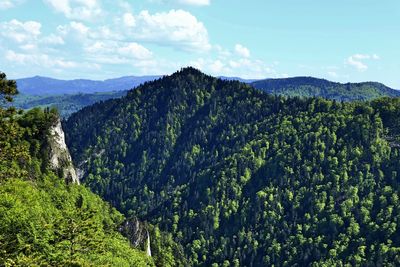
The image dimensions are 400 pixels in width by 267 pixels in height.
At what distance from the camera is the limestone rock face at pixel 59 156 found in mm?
179375

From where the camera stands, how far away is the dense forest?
6556cm

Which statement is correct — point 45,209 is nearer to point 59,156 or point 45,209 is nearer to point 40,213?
point 40,213

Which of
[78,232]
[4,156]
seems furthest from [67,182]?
[4,156]

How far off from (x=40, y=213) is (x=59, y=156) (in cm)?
7788

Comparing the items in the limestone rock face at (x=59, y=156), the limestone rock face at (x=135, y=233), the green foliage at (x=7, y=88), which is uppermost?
the green foliage at (x=7, y=88)

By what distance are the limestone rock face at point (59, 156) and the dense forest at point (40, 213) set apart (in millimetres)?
2224

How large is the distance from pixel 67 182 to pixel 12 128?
122 m

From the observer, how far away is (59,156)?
183500mm

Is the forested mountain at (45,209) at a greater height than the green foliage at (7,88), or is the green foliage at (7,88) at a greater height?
the green foliage at (7,88)

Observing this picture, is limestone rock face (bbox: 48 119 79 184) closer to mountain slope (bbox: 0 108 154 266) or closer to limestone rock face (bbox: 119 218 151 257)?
mountain slope (bbox: 0 108 154 266)

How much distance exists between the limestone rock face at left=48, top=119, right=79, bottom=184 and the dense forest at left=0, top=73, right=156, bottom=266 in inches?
87.6

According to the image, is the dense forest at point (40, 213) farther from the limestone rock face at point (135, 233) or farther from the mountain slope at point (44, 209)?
the limestone rock face at point (135, 233)

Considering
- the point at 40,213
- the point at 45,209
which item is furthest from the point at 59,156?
the point at 40,213

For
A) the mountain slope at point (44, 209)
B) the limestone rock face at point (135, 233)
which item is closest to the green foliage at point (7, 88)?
the mountain slope at point (44, 209)
